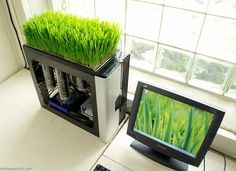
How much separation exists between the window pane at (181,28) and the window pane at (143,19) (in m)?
0.03

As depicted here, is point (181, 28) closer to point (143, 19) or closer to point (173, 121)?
point (143, 19)

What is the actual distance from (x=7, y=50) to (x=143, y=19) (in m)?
0.70

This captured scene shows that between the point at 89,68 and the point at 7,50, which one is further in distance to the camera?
the point at 7,50

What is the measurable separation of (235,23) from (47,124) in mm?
812

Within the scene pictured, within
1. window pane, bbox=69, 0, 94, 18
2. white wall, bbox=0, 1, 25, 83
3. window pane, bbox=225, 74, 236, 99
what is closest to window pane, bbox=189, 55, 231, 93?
window pane, bbox=225, 74, 236, 99

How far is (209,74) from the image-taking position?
88 centimetres

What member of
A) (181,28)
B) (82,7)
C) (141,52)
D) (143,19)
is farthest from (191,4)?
(82,7)

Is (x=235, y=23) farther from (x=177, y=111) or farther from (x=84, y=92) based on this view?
(x=84, y=92)

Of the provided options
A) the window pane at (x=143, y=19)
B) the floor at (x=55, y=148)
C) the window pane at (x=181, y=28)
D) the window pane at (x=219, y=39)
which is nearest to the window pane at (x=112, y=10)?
the window pane at (x=143, y=19)

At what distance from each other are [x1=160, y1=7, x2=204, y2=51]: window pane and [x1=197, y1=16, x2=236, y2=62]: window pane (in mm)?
28

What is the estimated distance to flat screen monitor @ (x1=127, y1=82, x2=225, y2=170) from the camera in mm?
631

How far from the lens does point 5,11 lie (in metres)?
1.01

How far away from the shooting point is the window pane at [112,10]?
0.94 metres

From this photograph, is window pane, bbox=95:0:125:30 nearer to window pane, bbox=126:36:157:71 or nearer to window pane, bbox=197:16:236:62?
window pane, bbox=126:36:157:71
